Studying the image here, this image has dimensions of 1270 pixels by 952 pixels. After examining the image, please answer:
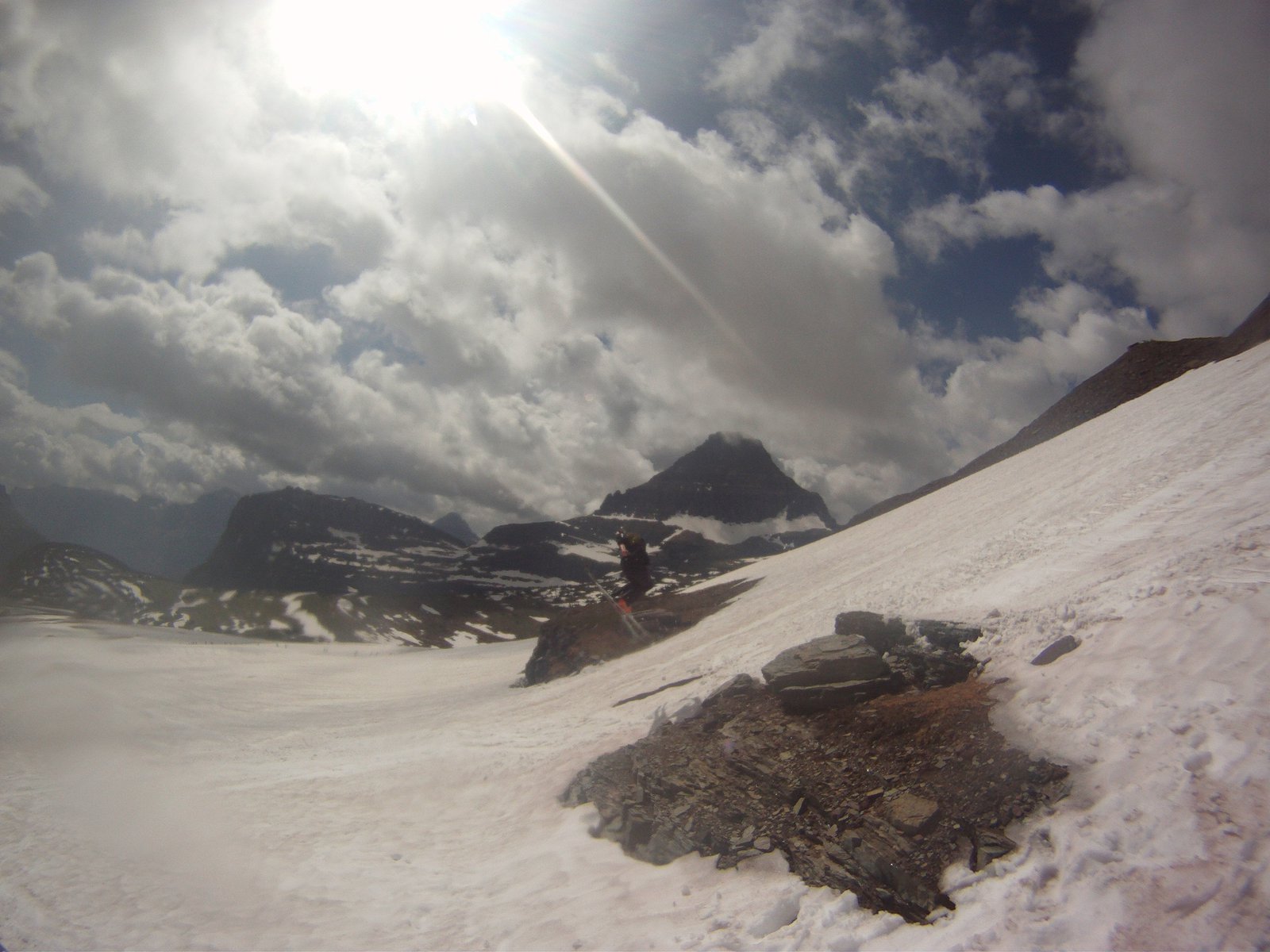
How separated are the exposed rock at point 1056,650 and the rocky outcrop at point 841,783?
1.09m

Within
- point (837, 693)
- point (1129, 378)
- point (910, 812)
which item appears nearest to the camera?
point (910, 812)

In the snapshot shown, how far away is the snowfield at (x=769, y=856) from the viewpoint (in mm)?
6062

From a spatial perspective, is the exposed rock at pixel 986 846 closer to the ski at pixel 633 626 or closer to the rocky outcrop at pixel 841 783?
the rocky outcrop at pixel 841 783

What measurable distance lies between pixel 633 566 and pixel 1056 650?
33727 mm

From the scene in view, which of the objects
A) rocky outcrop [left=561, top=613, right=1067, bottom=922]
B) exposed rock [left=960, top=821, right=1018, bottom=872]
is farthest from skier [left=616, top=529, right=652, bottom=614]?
exposed rock [left=960, top=821, right=1018, bottom=872]

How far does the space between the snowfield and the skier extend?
18603 mm

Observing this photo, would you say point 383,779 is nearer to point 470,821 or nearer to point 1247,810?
point 470,821

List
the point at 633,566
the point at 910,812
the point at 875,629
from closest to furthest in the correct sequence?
the point at 910,812, the point at 875,629, the point at 633,566

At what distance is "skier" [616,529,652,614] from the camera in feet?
137

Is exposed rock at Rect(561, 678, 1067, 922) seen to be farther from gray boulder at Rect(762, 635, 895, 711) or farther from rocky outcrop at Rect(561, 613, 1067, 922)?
gray boulder at Rect(762, 635, 895, 711)

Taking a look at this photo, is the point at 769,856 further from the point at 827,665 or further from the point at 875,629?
the point at 875,629

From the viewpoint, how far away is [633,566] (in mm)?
42531

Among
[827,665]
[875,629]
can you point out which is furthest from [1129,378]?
[827,665]

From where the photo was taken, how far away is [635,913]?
797 centimetres
